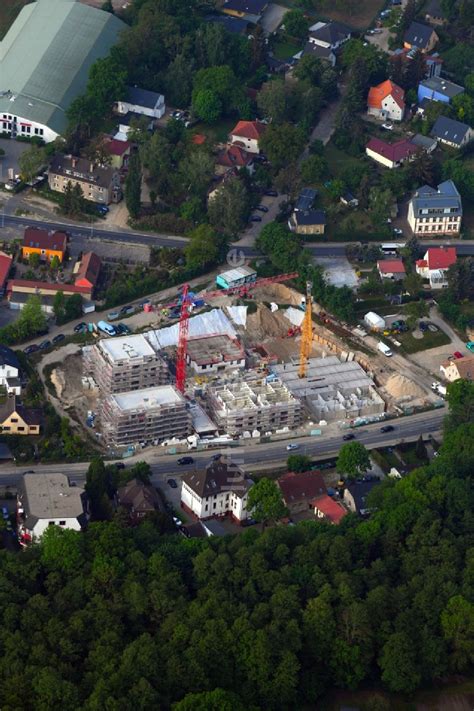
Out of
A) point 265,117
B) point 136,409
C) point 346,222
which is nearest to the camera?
point 136,409

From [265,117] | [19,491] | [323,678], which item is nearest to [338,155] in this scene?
[265,117]

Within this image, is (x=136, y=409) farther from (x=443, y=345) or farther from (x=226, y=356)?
(x=443, y=345)

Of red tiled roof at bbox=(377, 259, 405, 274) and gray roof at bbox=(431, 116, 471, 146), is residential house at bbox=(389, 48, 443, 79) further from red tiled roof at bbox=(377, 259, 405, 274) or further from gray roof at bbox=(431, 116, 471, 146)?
red tiled roof at bbox=(377, 259, 405, 274)

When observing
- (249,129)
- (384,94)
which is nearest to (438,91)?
(384,94)

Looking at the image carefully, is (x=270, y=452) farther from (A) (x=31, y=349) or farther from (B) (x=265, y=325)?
(A) (x=31, y=349)

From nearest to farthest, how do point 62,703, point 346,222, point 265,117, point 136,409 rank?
point 62,703 < point 136,409 < point 346,222 < point 265,117

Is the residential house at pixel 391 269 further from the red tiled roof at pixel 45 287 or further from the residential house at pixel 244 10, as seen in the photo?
the residential house at pixel 244 10

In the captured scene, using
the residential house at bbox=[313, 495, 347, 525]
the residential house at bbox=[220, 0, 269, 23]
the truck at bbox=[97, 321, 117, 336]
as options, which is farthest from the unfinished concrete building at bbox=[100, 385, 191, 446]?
the residential house at bbox=[220, 0, 269, 23]

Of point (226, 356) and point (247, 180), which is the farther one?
point (247, 180)
